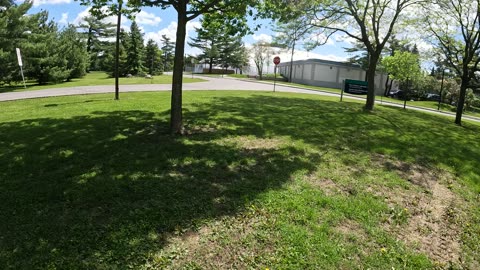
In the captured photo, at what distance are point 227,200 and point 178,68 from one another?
11.3 feet

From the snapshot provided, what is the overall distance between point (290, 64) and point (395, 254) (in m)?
48.4

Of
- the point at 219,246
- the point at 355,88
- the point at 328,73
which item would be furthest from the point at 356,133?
the point at 328,73

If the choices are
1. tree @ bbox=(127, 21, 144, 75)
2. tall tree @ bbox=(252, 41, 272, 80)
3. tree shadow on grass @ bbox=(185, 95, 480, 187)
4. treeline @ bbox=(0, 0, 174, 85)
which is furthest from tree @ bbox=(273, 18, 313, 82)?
tall tree @ bbox=(252, 41, 272, 80)

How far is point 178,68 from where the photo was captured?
6.61 m

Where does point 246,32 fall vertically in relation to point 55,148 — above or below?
above

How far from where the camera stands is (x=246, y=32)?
771cm

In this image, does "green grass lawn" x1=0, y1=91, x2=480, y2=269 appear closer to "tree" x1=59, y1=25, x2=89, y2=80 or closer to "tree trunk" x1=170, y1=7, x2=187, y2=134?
"tree trunk" x1=170, y1=7, x2=187, y2=134

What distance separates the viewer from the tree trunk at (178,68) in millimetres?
6602

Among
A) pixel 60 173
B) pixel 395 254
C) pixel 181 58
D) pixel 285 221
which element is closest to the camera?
pixel 395 254

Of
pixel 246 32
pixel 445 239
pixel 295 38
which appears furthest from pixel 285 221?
pixel 295 38

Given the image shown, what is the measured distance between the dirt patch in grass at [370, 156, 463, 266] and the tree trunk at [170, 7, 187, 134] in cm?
403

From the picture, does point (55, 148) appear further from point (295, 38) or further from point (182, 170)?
point (295, 38)

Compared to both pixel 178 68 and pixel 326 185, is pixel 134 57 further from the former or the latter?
pixel 326 185

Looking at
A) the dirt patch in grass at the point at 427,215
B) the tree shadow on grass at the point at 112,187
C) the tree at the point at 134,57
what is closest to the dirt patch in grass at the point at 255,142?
the tree shadow on grass at the point at 112,187
